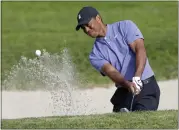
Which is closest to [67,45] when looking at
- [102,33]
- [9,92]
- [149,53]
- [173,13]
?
[149,53]

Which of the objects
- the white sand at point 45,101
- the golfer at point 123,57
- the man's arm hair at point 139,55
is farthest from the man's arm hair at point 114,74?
the white sand at point 45,101

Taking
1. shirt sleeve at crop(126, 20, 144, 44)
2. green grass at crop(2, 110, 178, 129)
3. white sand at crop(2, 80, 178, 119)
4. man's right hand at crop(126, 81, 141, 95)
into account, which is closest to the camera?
A: green grass at crop(2, 110, 178, 129)

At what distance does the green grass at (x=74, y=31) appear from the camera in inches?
493

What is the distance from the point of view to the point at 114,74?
20.0ft

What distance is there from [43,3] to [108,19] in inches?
140

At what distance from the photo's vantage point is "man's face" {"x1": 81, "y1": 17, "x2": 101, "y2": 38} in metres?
6.10

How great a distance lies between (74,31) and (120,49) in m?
10.2

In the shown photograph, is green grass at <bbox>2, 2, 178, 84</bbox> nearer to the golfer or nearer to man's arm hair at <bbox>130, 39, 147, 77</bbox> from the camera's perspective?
the golfer

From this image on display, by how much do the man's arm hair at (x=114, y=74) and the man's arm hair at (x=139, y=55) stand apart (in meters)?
0.13

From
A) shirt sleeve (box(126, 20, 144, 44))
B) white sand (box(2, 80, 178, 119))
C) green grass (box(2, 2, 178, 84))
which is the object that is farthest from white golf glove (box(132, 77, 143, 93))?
green grass (box(2, 2, 178, 84))

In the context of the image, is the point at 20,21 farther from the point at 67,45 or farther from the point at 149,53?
the point at 149,53

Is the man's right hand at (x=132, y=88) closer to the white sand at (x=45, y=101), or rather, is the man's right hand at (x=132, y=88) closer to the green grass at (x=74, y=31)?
the white sand at (x=45, y=101)

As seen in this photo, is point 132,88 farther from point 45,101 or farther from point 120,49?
point 45,101

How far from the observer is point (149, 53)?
1313cm
